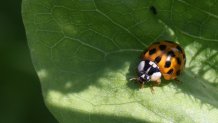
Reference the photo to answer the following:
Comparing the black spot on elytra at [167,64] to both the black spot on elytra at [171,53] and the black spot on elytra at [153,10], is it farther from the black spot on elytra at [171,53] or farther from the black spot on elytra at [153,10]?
the black spot on elytra at [153,10]

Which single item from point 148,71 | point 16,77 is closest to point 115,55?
point 148,71

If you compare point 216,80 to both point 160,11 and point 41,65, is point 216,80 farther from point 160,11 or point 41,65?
point 41,65

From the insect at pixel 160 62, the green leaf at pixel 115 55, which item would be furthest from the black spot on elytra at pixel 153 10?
the insect at pixel 160 62

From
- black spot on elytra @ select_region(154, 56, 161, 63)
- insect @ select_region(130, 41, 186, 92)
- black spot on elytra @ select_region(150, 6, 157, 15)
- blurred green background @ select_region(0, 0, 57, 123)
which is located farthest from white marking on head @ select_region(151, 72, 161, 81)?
blurred green background @ select_region(0, 0, 57, 123)

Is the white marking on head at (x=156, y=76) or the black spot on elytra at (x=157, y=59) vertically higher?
the black spot on elytra at (x=157, y=59)

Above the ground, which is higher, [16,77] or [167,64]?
[167,64]

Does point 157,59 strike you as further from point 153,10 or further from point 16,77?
point 16,77
